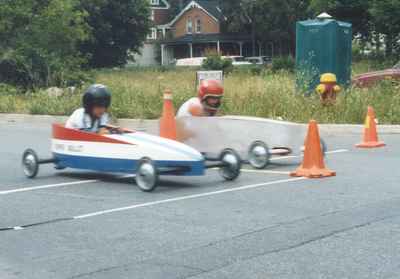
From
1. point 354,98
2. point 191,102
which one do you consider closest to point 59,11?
point 354,98

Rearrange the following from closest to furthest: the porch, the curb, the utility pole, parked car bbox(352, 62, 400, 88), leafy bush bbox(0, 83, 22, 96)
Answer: the curb < parked car bbox(352, 62, 400, 88) < leafy bush bbox(0, 83, 22, 96) < the utility pole < the porch

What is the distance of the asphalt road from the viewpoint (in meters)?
6.90

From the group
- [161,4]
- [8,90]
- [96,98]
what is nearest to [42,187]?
[96,98]

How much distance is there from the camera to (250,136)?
12195 mm

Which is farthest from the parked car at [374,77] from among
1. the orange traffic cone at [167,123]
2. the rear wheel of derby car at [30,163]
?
the rear wheel of derby car at [30,163]

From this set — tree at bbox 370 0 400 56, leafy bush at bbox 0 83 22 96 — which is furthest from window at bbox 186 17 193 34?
leafy bush at bbox 0 83 22 96

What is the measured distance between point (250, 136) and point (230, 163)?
1153 millimetres

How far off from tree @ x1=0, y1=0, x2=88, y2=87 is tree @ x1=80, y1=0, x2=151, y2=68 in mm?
40238

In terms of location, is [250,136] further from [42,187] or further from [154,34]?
[154,34]

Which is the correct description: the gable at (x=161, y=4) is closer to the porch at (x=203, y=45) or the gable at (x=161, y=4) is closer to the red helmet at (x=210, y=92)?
the porch at (x=203, y=45)

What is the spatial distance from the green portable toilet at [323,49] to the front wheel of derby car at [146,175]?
11.5 meters

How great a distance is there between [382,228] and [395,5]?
33803 millimetres

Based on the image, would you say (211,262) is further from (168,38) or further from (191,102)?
(168,38)

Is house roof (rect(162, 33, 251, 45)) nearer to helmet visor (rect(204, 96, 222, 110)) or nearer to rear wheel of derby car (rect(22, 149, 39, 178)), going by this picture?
helmet visor (rect(204, 96, 222, 110))
